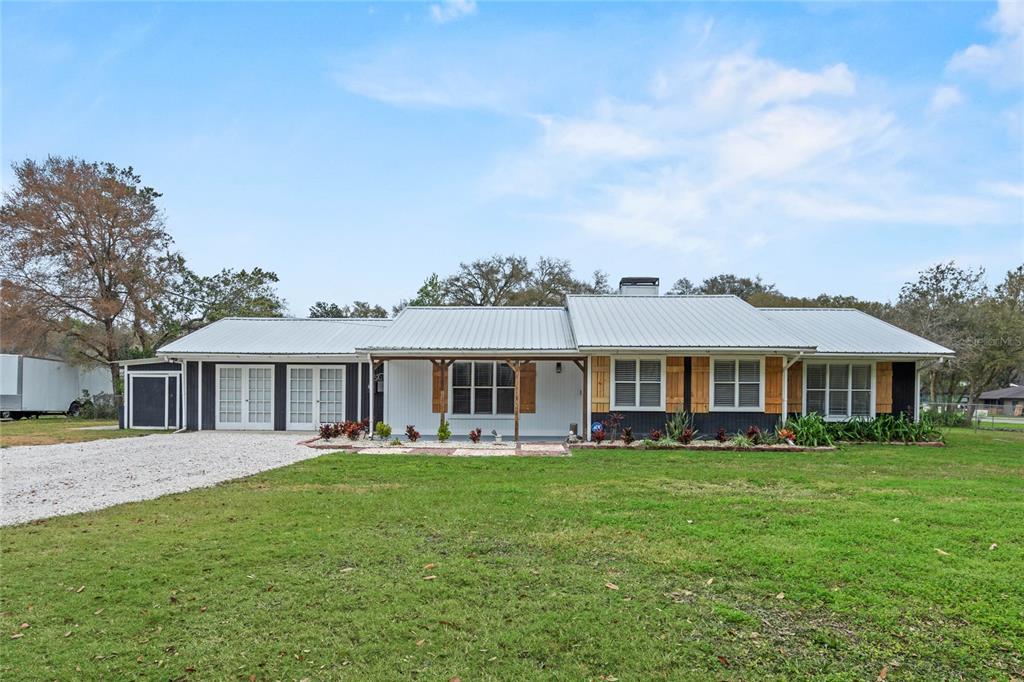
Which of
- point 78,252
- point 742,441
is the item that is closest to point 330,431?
point 742,441

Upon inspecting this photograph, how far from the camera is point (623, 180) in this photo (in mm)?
18359

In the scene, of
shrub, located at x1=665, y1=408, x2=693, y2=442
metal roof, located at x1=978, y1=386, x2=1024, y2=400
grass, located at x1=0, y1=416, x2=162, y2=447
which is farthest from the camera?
metal roof, located at x1=978, y1=386, x2=1024, y2=400

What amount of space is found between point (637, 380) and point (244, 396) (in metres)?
11.5

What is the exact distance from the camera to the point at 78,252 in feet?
84.4

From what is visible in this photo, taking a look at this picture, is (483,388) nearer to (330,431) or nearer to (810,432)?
(330,431)

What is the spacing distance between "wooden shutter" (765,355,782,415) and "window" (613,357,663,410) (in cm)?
265

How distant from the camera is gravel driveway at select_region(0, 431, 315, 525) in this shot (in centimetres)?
732

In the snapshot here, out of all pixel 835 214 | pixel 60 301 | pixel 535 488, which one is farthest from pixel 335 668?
pixel 60 301

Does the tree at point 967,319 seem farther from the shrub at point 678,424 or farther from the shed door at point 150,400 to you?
the shed door at point 150,400

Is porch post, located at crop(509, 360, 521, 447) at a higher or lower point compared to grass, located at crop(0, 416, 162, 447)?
higher

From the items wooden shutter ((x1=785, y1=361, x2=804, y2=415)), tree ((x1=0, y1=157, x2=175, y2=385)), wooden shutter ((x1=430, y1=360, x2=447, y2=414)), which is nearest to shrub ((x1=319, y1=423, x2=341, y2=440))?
wooden shutter ((x1=430, y1=360, x2=447, y2=414))

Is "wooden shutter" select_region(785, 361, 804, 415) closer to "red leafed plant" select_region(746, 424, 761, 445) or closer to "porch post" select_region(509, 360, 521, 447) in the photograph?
"red leafed plant" select_region(746, 424, 761, 445)

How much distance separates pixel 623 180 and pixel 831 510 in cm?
1379

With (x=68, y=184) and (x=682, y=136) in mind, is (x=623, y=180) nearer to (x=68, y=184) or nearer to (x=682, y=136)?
(x=682, y=136)
